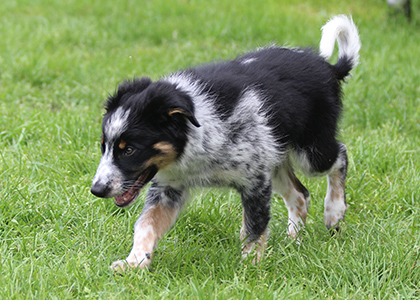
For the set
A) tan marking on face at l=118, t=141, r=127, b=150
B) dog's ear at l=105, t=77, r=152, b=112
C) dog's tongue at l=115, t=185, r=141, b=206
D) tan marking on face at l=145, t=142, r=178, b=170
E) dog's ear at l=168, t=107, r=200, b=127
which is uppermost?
dog's ear at l=168, t=107, r=200, b=127

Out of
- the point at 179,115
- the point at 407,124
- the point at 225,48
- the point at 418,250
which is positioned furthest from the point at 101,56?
the point at 418,250

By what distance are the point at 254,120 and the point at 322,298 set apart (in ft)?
3.89

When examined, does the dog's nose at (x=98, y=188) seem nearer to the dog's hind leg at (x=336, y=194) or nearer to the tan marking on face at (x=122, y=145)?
the tan marking on face at (x=122, y=145)

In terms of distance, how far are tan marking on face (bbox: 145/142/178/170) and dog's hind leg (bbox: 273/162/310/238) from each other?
3.79ft

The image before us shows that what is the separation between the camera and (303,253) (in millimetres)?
3756

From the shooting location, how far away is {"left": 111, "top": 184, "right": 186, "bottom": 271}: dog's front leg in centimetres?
344

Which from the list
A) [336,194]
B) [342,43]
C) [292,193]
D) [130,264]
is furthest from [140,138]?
[342,43]

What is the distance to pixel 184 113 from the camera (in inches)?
129

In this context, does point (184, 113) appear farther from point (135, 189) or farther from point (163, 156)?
point (135, 189)

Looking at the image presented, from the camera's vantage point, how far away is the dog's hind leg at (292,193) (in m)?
4.29

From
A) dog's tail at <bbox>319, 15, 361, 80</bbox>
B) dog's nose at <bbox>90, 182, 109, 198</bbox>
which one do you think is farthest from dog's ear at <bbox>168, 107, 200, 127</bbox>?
dog's tail at <bbox>319, 15, 361, 80</bbox>

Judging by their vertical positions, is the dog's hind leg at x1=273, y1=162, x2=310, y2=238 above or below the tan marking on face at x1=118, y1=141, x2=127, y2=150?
below

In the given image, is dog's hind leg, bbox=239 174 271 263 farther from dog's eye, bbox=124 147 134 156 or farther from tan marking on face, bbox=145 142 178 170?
dog's eye, bbox=124 147 134 156


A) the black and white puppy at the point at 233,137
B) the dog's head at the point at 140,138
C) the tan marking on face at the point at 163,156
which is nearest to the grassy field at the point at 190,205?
the black and white puppy at the point at 233,137
